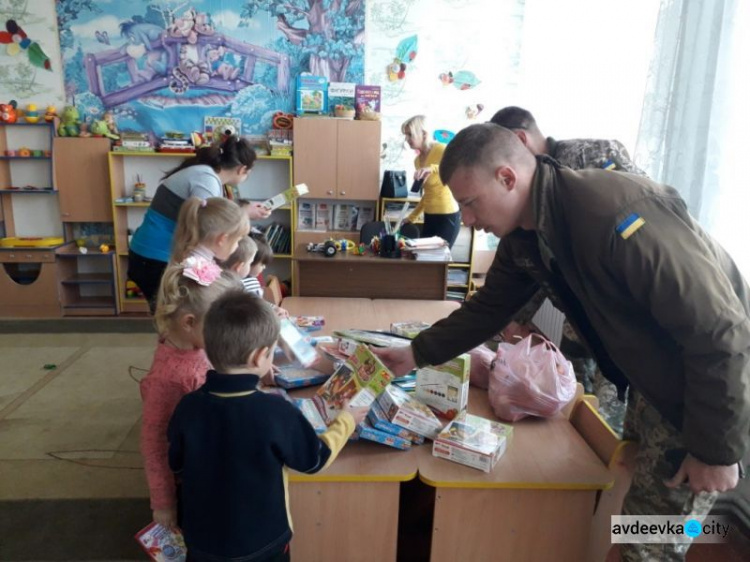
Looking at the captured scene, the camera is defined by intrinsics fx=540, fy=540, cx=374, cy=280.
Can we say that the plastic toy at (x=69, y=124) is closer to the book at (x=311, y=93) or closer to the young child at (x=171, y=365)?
the book at (x=311, y=93)

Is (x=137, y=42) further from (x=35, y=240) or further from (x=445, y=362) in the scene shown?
(x=445, y=362)

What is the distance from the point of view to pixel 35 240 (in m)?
4.61

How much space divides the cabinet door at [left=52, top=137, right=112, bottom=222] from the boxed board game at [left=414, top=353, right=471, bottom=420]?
4.00 m

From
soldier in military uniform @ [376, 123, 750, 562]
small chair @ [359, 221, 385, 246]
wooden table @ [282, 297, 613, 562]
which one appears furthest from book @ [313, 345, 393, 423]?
small chair @ [359, 221, 385, 246]

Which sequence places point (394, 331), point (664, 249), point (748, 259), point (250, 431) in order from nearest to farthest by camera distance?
1. point (664, 249)
2. point (250, 431)
3. point (748, 259)
4. point (394, 331)

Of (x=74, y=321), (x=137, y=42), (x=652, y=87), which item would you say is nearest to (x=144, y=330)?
(x=74, y=321)

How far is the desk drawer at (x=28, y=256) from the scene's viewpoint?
4.46 m

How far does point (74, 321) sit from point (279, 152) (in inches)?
87.6

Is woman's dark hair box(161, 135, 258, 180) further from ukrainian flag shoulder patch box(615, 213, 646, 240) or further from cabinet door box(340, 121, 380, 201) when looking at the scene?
ukrainian flag shoulder patch box(615, 213, 646, 240)

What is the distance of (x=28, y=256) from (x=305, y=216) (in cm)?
232

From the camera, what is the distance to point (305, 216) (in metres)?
4.92

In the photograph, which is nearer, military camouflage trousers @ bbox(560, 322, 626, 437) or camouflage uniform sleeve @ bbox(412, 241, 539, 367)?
camouflage uniform sleeve @ bbox(412, 241, 539, 367)

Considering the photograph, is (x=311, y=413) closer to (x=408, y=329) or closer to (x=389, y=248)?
(x=408, y=329)

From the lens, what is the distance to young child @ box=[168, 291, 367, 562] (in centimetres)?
115
